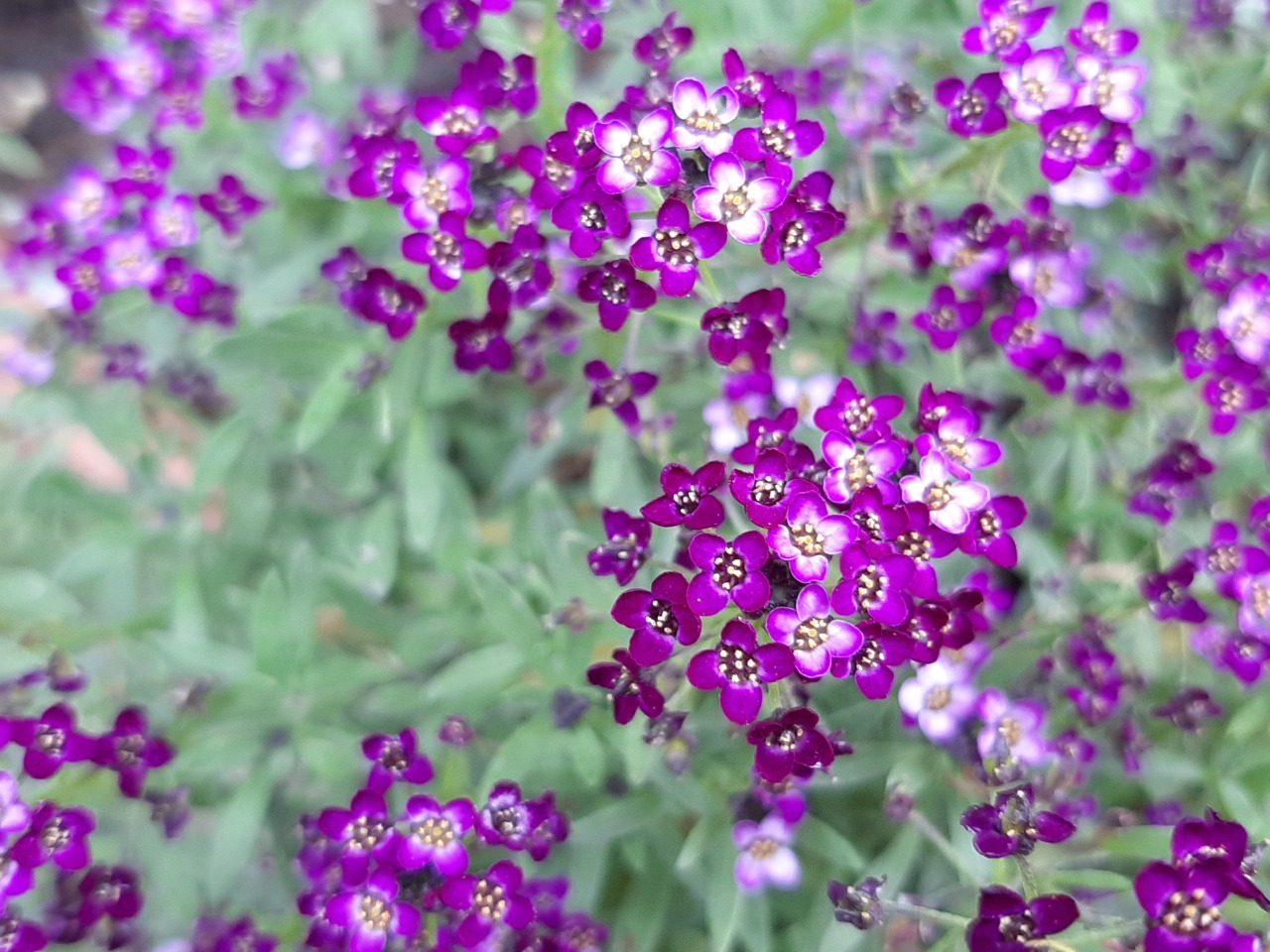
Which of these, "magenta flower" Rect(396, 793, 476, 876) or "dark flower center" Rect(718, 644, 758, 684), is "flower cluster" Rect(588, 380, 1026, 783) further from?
"magenta flower" Rect(396, 793, 476, 876)

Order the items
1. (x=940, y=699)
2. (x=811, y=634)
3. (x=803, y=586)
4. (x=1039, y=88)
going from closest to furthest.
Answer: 1. (x=811, y=634)
2. (x=803, y=586)
3. (x=1039, y=88)
4. (x=940, y=699)

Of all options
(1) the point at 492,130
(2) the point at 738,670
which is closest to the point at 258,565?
(1) the point at 492,130

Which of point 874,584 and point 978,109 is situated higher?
point 978,109

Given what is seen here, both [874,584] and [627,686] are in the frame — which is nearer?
[874,584]

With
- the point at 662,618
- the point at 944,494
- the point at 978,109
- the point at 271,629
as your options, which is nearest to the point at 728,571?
the point at 662,618

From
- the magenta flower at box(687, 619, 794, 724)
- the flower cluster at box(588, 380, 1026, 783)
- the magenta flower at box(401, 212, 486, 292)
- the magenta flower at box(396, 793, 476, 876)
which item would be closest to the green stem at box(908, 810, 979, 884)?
the flower cluster at box(588, 380, 1026, 783)

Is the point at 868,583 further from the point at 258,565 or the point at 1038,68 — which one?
the point at 258,565

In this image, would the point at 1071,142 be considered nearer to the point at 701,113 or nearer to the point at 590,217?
the point at 701,113

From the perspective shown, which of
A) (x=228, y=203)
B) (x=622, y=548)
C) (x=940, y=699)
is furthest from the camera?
(x=228, y=203)

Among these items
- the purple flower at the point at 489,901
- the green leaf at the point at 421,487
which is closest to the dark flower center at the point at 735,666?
the purple flower at the point at 489,901
